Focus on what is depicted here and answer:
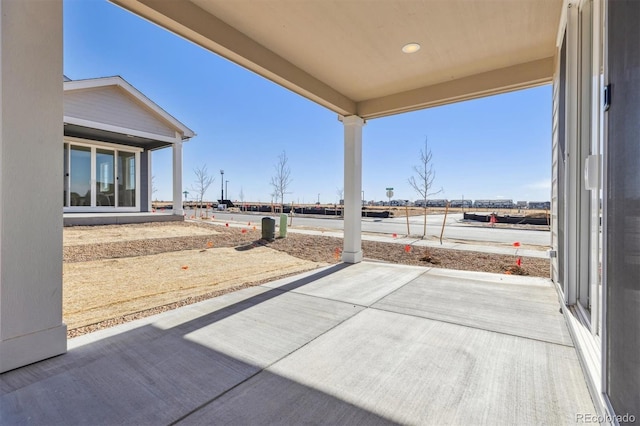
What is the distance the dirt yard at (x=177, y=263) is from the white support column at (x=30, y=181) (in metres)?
0.92

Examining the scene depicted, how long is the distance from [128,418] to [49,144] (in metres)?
1.80

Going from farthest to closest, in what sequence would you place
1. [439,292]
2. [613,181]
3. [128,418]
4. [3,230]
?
1. [439,292]
2. [3,230]
3. [128,418]
4. [613,181]

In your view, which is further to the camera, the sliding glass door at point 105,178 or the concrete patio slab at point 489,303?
the sliding glass door at point 105,178

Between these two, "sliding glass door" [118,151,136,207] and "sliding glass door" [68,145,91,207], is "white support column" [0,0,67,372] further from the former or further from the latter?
"sliding glass door" [118,151,136,207]

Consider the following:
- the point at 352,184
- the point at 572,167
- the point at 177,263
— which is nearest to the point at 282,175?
the point at 177,263

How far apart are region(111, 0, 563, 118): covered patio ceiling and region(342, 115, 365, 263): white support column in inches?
29.6

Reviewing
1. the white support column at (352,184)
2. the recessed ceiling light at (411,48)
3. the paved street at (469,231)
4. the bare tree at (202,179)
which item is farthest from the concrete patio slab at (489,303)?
the bare tree at (202,179)

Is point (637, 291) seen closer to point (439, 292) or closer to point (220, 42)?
point (439, 292)

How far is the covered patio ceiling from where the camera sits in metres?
2.84

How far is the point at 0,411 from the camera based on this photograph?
1.55 metres

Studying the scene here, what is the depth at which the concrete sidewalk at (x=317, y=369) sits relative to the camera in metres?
1.57

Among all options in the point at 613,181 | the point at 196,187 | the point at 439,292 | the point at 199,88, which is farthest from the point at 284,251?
the point at 196,187

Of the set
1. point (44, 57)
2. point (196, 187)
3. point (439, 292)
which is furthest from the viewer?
point (196, 187)

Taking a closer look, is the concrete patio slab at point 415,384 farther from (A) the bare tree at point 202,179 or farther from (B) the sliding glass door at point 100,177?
(A) the bare tree at point 202,179
